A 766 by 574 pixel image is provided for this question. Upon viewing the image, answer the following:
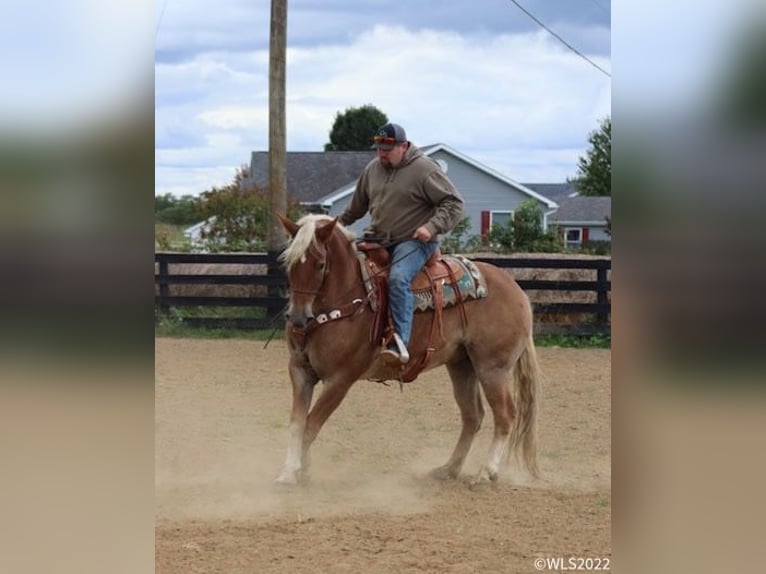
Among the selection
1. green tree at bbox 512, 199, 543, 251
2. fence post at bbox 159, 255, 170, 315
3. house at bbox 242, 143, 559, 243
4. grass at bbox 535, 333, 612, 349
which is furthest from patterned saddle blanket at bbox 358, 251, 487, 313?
house at bbox 242, 143, 559, 243

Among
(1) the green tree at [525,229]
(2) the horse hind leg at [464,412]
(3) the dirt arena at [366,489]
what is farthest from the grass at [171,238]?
(2) the horse hind leg at [464,412]

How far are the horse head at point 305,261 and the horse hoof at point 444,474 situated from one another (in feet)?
4.95

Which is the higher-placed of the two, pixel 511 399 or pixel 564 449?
pixel 511 399

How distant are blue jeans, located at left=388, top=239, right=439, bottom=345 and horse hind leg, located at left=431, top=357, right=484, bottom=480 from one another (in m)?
0.72

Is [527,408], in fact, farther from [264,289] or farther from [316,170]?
[316,170]

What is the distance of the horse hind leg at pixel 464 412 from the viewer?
6113 mm

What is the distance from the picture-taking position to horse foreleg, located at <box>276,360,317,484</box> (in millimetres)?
5492

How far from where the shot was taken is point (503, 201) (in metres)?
22.5

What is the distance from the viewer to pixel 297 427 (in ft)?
18.1

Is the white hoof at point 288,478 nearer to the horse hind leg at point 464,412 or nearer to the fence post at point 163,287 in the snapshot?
the horse hind leg at point 464,412

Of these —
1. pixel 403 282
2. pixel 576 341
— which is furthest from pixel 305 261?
pixel 576 341
